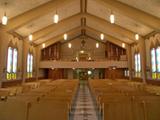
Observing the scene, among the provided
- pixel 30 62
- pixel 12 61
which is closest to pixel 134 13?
pixel 12 61

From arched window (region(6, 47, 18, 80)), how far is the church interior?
6cm

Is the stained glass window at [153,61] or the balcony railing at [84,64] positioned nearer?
the stained glass window at [153,61]

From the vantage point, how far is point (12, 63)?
11172mm

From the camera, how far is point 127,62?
1648 cm

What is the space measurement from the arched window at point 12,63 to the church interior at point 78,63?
6 cm

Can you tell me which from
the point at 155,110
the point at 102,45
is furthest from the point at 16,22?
the point at 102,45

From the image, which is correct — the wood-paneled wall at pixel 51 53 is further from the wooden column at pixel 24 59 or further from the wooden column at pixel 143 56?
the wooden column at pixel 143 56

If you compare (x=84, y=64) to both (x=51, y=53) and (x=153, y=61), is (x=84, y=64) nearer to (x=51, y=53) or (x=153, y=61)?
(x=51, y=53)

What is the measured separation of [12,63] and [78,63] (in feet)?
21.7

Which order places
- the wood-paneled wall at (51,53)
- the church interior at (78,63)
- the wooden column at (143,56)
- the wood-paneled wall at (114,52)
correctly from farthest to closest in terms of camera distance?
1. the wood-paneled wall at (51,53)
2. the wood-paneled wall at (114,52)
3. the wooden column at (143,56)
4. the church interior at (78,63)

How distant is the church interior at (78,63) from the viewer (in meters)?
3.25

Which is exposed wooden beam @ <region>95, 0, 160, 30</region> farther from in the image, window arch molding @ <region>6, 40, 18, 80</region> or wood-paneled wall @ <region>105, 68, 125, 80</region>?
wood-paneled wall @ <region>105, 68, 125, 80</region>

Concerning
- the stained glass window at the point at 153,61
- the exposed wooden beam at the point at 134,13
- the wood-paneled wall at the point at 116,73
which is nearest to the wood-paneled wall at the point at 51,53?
the wood-paneled wall at the point at 116,73

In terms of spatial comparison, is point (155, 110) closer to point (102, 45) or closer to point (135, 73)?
point (135, 73)
